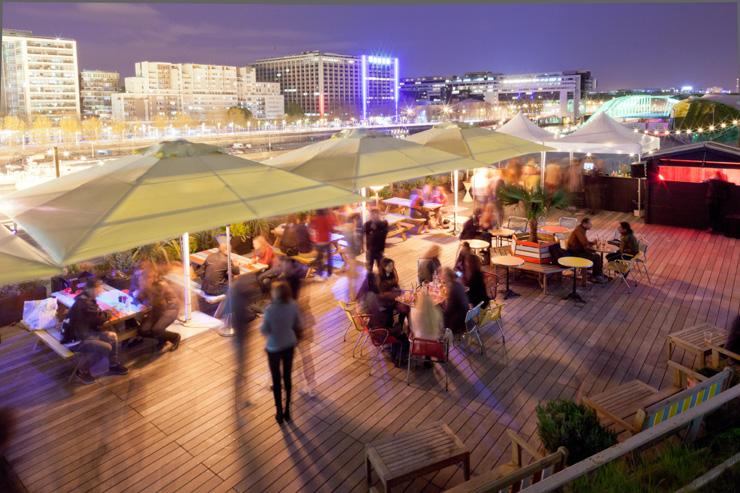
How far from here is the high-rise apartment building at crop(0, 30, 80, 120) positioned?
476 ft

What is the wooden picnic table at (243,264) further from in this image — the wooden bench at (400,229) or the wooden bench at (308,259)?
the wooden bench at (400,229)

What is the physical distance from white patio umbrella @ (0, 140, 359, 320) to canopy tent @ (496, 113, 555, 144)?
535 inches

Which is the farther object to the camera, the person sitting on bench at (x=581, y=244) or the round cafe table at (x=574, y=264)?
the person sitting on bench at (x=581, y=244)

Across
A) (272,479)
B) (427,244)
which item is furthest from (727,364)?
(427,244)

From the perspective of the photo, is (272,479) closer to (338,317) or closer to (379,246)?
(338,317)

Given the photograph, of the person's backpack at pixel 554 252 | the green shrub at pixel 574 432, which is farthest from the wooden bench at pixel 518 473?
the person's backpack at pixel 554 252

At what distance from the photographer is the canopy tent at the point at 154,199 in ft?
15.2

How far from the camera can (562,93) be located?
573ft

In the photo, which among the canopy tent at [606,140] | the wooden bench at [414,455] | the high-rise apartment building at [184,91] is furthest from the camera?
the high-rise apartment building at [184,91]

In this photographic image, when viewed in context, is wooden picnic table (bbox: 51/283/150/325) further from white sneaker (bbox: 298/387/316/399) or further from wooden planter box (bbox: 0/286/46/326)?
white sneaker (bbox: 298/387/316/399)

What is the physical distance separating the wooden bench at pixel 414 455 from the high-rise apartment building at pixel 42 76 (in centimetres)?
16601

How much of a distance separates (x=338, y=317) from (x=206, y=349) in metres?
2.02

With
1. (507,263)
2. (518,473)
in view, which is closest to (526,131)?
(507,263)

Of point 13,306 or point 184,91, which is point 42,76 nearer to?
point 184,91
